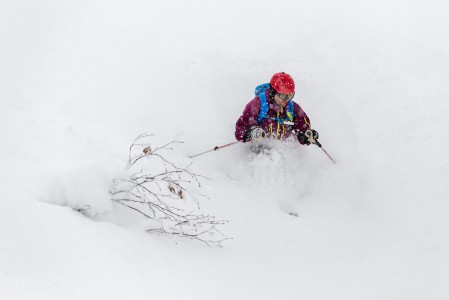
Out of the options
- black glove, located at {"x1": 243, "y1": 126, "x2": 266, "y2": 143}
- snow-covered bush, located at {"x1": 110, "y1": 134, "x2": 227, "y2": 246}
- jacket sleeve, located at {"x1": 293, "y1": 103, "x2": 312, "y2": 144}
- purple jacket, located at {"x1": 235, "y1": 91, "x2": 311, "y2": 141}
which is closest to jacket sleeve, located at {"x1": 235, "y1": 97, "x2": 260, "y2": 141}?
purple jacket, located at {"x1": 235, "y1": 91, "x2": 311, "y2": 141}

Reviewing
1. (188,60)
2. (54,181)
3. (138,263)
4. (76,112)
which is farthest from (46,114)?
(138,263)

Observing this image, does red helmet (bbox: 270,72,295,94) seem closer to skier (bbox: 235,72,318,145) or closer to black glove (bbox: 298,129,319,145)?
skier (bbox: 235,72,318,145)

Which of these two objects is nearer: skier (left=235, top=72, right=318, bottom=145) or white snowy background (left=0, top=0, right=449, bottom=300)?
white snowy background (left=0, top=0, right=449, bottom=300)

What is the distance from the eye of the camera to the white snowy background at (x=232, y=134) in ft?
12.8

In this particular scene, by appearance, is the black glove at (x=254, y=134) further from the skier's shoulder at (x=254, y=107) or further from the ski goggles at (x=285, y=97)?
the ski goggles at (x=285, y=97)

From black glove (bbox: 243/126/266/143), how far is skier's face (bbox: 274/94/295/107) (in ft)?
1.61

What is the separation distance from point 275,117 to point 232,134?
86 centimetres

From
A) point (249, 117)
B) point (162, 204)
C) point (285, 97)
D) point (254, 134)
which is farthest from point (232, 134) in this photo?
point (162, 204)

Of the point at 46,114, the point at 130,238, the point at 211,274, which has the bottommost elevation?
the point at 211,274

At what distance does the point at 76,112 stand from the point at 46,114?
475 mm

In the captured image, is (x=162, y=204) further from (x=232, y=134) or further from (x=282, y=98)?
(x=232, y=134)

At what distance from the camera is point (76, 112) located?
6055 mm

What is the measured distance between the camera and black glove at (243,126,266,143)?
20.1 feet

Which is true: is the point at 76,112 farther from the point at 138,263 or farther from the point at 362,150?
the point at 362,150
